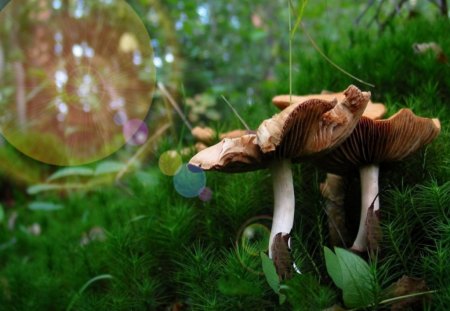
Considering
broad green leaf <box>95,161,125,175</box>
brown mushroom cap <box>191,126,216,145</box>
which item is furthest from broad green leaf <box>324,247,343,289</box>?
broad green leaf <box>95,161,125,175</box>

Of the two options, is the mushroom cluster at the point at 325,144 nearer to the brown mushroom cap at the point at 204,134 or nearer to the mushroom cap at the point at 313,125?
the mushroom cap at the point at 313,125

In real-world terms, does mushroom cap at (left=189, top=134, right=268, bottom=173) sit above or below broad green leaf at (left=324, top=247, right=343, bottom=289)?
above

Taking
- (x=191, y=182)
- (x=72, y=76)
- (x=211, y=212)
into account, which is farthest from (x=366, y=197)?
(x=72, y=76)

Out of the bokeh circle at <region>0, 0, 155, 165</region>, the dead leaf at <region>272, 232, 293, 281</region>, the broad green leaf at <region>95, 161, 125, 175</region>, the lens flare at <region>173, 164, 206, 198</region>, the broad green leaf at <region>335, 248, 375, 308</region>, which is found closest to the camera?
the broad green leaf at <region>335, 248, 375, 308</region>

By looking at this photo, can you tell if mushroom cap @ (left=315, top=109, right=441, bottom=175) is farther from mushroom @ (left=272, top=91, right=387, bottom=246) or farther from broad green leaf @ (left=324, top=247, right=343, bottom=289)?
broad green leaf @ (left=324, top=247, right=343, bottom=289)

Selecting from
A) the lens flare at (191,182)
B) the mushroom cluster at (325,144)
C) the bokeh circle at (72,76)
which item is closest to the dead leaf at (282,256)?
the mushroom cluster at (325,144)

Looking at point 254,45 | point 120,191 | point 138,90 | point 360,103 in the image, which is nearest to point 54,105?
point 138,90

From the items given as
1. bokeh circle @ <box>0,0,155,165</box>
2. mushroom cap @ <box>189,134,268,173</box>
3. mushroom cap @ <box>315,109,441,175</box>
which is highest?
mushroom cap @ <box>189,134,268,173</box>
